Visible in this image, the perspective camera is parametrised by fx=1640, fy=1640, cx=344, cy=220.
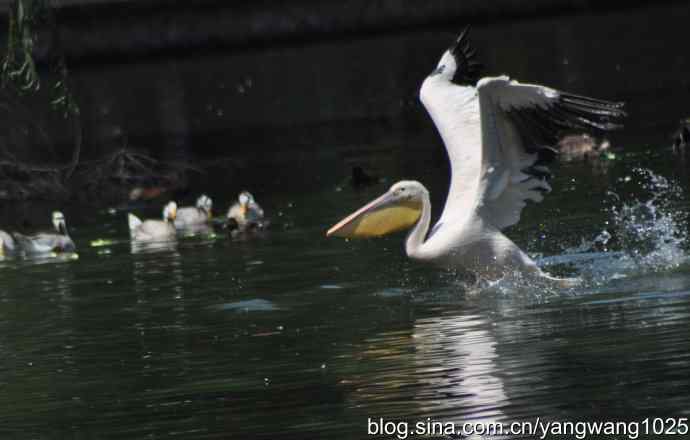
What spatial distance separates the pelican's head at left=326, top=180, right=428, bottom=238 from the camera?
9703 millimetres

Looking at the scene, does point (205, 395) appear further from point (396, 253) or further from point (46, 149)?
point (46, 149)

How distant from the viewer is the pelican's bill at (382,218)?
31.9ft

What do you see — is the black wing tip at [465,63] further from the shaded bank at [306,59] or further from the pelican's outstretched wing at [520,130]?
the shaded bank at [306,59]

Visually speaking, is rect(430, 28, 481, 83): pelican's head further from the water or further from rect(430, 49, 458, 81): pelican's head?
the water

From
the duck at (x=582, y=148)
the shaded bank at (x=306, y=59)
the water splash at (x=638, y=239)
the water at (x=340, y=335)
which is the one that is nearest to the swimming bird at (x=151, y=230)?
the water at (x=340, y=335)

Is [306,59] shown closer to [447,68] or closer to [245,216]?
[245,216]

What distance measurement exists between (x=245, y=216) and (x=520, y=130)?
19.3 feet

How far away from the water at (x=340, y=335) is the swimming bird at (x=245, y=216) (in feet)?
3.01

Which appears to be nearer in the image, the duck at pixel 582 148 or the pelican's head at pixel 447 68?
the pelican's head at pixel 447 68

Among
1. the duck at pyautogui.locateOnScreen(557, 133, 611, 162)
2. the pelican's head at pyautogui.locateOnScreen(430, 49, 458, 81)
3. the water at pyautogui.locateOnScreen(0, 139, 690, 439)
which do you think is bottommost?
the water at pyautogui.locateOnScreen(0, 139, 690, 439)

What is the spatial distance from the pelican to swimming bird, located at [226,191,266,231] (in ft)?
14.5

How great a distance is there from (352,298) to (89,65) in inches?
633

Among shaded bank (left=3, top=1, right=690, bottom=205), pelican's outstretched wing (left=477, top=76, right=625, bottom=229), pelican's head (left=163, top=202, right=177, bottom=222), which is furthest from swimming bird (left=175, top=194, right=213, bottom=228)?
shaded bank (left=3, top=1, right=690, bottom=205)

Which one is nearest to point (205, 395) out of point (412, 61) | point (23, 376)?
point (23, 376)
